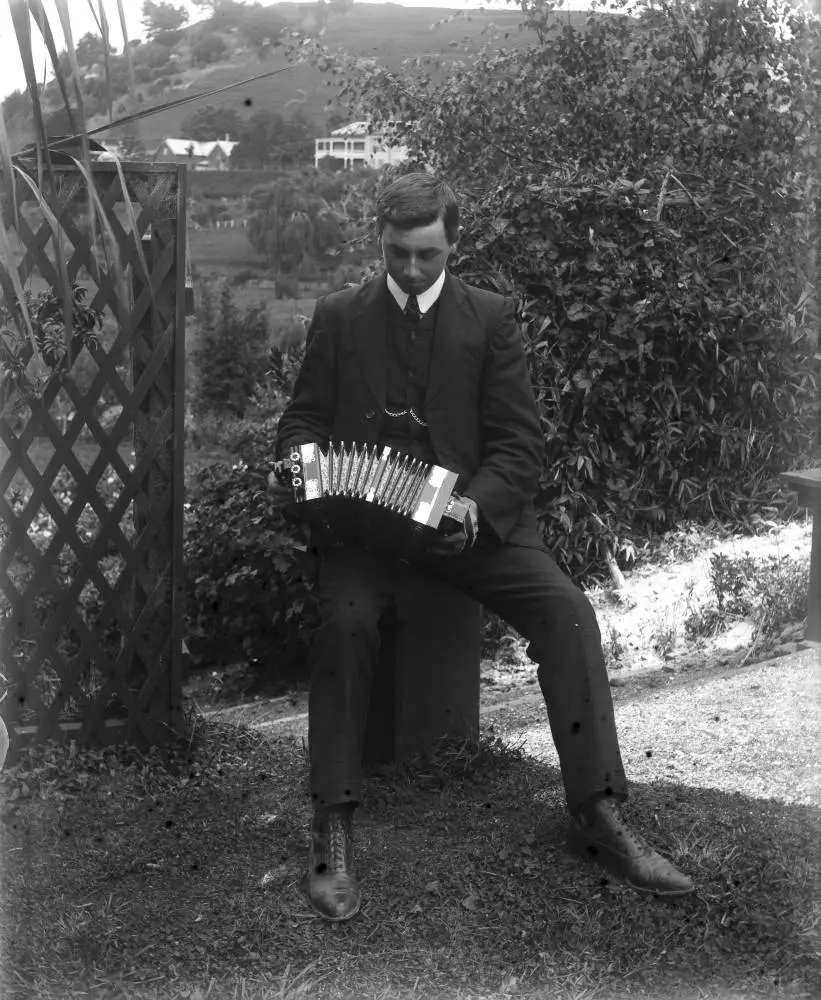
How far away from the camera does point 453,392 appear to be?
3.68m

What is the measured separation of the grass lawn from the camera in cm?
Answer: 299

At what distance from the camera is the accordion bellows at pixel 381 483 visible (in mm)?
3451

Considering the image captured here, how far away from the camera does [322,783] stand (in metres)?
3.37

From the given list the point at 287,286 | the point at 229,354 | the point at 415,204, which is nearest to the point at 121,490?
the point at 415,204

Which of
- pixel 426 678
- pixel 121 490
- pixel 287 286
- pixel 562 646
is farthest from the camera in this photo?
pixel 287 286

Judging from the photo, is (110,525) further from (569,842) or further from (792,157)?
(792,157)

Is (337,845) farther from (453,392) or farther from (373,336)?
(373,336)

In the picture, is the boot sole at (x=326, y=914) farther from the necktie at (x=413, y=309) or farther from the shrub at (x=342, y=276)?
the shrub at (x=342, y=276)

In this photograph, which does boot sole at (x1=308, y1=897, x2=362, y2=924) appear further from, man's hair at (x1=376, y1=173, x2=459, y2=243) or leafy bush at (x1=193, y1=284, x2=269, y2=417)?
leafy bush at (x1=193, y1=284, x2=269, y2=417)

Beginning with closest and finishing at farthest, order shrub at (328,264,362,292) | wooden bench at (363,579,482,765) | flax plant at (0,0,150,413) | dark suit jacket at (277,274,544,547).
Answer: flax plant at (0,0,150,413) → dark suit jacket at (277,274,544,547) → wooden bench at (363,579,482,765) → shrub at (328,264,362,292)

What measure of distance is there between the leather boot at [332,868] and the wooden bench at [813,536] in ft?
8.33

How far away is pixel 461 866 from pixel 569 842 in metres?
0.31

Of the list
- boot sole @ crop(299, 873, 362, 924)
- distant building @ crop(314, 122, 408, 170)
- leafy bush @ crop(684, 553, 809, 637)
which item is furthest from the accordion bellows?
distant building @ crop(314, 122, 408, 170)

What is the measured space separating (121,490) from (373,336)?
1.19m
